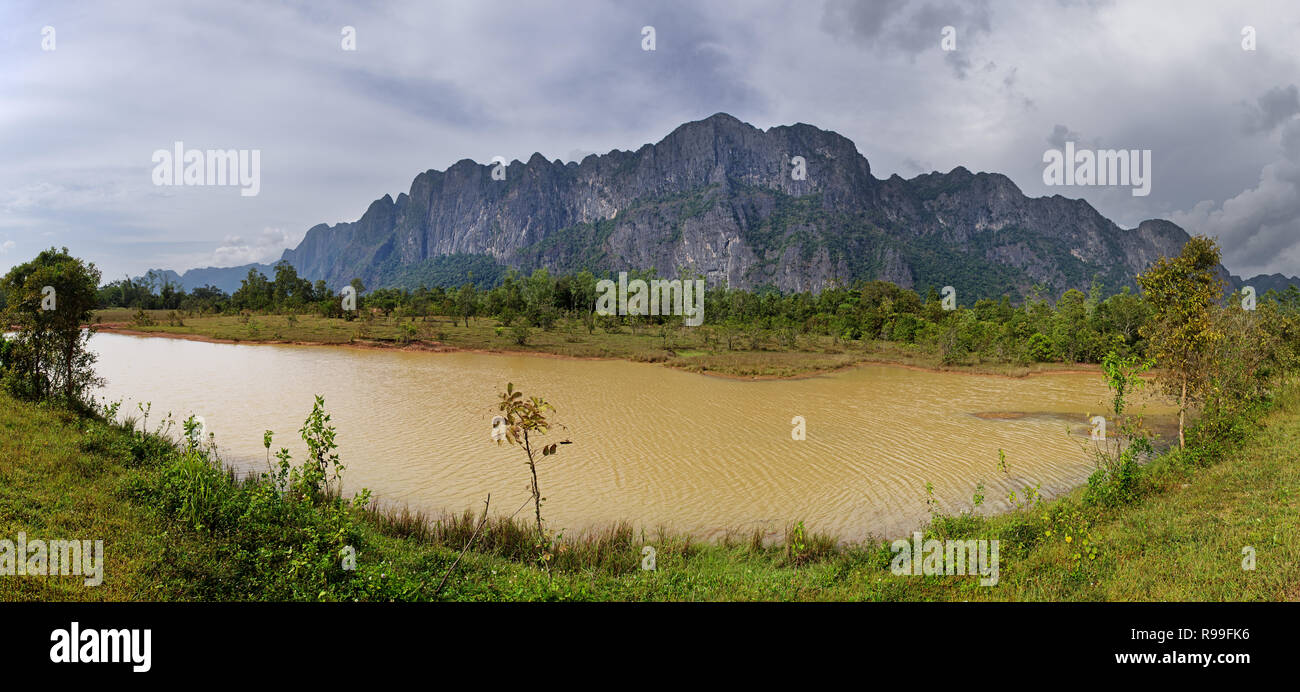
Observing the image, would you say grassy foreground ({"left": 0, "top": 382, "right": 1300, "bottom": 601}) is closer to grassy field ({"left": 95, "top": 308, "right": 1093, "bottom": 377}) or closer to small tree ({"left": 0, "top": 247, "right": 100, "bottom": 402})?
small tree ({"left": 0, "top": 247, "right": 100, "bottom": 402})

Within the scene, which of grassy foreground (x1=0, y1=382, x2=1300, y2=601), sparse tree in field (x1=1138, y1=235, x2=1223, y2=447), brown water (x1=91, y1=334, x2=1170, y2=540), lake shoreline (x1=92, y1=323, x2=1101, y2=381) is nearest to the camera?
grassy foreground (x1=0, y1=382, x2=1300, y2=601)

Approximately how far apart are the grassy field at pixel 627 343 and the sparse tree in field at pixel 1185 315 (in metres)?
21.1

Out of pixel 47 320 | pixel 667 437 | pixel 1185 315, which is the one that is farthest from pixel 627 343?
pixel 1185 315

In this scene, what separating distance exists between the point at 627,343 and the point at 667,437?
94.6 feet

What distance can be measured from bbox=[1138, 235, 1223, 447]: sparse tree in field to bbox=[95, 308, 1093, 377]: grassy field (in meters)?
21.1

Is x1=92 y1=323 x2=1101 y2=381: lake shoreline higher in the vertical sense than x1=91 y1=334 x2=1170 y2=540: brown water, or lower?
higher

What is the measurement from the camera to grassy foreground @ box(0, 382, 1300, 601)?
15.2 feet

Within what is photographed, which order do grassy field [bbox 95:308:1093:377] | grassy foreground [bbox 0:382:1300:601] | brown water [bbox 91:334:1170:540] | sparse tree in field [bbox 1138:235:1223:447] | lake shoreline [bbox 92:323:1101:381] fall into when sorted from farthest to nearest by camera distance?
grassy field [bbox 95:308:1093:377], lake shoreline [bbox 92:323:1101:381], brown water [bbox 91:334:1170:540], sparse tree in field [bbox 1138:235:1223:447], grassy foreground [bbox 0:382:1300:601]

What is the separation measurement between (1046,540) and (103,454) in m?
13.0

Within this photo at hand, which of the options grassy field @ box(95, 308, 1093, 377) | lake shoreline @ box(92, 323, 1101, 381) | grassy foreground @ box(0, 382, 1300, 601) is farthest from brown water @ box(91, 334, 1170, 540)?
grassy field @ box(95, 308, 1093, 377)
